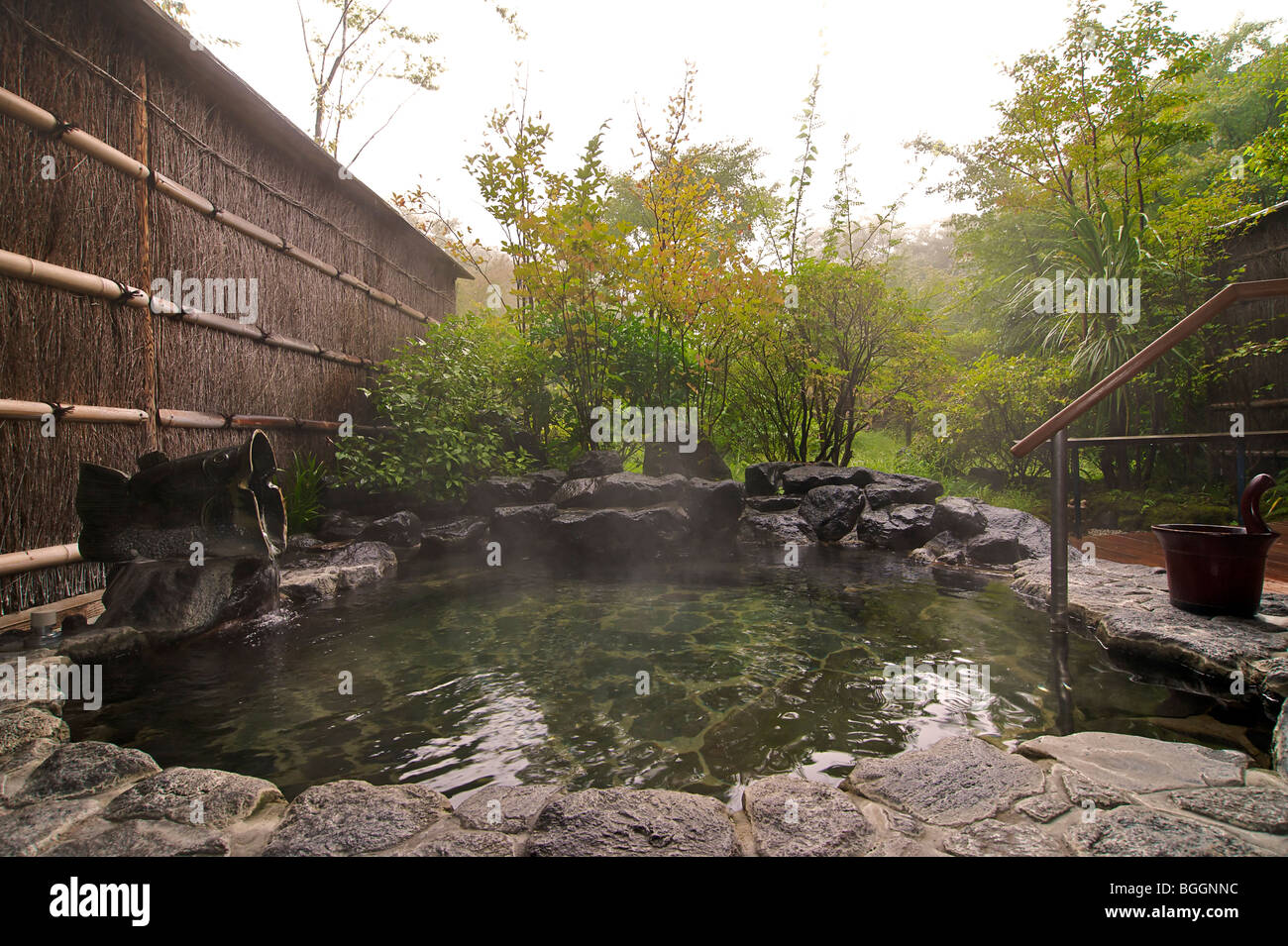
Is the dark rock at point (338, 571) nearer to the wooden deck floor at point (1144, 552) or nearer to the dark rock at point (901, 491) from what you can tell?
the dark rock at point (901, 491)

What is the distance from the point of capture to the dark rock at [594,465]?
26.3 ft

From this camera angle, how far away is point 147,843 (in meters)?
1.67

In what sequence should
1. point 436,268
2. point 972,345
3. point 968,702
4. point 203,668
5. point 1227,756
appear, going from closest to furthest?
point 1227,756
point 968,702
point 203,668
point 436,268
point 972,345

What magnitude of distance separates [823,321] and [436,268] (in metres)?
7.26

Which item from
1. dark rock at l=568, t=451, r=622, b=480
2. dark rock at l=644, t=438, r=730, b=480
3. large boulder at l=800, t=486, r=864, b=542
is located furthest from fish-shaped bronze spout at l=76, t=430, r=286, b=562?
large boulder at l=800, t=486, r=864, b=542

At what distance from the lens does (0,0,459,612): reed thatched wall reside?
147 inches

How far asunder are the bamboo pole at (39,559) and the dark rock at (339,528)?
110 inches

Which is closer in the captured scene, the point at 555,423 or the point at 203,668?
the point at 203,668

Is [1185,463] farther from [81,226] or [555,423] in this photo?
[81,226]

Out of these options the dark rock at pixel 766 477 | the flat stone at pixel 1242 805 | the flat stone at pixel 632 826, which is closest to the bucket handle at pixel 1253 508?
the flat stone at pixel 1242 805

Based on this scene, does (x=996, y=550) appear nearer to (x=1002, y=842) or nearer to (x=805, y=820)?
(x=1002, y=842)
